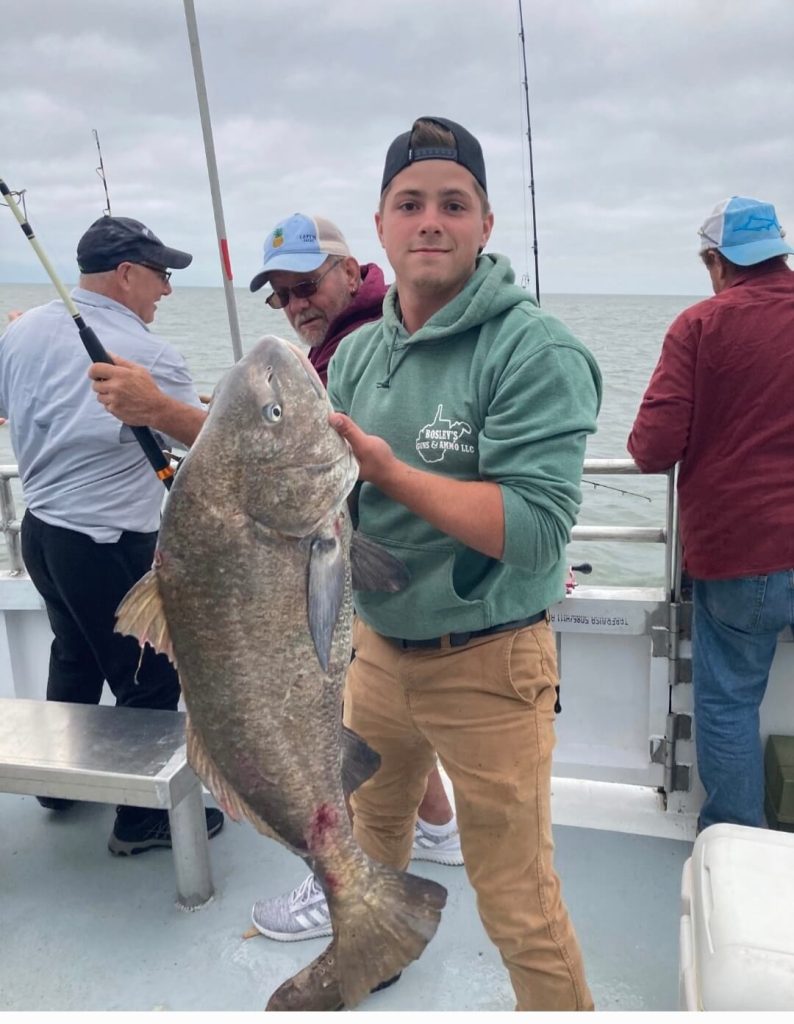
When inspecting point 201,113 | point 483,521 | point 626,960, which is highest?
point 201,113

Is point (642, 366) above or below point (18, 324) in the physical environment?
below

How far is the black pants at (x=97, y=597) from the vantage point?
351 centimetres

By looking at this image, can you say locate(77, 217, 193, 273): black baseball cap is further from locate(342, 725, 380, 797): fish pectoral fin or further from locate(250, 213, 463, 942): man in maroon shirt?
locate(342, 725, 380, 797): fish pectoral fin

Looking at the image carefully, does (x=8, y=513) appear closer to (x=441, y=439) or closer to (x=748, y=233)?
(x=441, y=439)

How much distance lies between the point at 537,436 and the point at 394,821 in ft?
4.69

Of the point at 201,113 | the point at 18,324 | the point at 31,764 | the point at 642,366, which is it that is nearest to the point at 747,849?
the point at 31,764

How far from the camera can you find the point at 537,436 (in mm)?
1984

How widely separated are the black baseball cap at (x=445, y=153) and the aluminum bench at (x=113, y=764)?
2.12 metres

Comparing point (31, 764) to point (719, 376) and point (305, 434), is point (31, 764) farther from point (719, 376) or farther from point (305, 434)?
point (719, 376)

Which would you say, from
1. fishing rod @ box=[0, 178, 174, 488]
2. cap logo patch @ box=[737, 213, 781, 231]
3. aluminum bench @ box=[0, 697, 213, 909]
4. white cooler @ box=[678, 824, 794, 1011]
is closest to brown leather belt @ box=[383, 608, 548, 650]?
white cooler @ box=[678, 824, 794, 1011]

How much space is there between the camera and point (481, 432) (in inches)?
83.5

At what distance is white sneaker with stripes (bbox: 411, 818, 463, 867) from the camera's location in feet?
11.7

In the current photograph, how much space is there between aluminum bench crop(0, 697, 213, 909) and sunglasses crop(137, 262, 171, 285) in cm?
→ 192

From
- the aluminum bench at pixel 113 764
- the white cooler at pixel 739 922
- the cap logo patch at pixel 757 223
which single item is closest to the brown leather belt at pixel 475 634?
the white cooler at pixel 739 922
